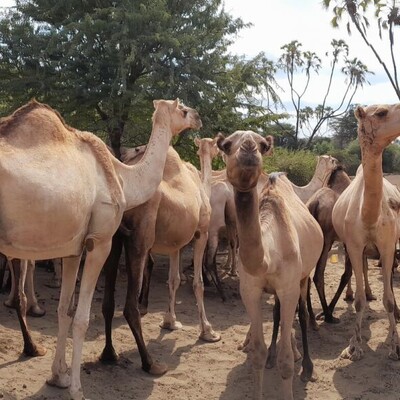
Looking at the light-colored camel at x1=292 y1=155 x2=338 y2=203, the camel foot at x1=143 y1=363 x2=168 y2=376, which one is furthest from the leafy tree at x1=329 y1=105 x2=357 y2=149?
the camel foot at x1=143 y1=363 x2=168 y2=376

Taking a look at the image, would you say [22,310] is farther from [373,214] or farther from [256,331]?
[373,214]

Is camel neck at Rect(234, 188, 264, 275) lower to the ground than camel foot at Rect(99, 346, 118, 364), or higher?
higher

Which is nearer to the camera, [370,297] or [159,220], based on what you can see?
[159,220]

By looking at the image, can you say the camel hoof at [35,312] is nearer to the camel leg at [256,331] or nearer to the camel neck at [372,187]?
the camel leg at [256,331]

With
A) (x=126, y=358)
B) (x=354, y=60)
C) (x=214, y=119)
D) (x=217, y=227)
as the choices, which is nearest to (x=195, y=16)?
(x=214, y=119)

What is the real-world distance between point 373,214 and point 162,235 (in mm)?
2439

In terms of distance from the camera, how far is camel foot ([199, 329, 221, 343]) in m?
7.69

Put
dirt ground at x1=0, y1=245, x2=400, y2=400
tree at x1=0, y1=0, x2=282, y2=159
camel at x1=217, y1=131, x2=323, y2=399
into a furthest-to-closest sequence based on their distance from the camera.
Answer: tree at x1=0, y1=0, x2=282, y2=159 → dirt ground at x1=0, y1=245, x2=400, y2=400 → camel at x1=217, y1=131, x2=323, y2=399

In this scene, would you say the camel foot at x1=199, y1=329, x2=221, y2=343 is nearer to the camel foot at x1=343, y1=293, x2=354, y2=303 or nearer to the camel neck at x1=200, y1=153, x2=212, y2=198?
the camel neck at x1=200, y1=153, x2=212, y2=198

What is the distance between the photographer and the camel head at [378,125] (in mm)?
6156

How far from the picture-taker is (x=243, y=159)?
13.2 feet

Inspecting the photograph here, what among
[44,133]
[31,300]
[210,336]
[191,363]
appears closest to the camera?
[44,133]

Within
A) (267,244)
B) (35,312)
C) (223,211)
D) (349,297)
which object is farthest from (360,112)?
(223,211)

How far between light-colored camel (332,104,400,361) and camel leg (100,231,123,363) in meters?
2.65
